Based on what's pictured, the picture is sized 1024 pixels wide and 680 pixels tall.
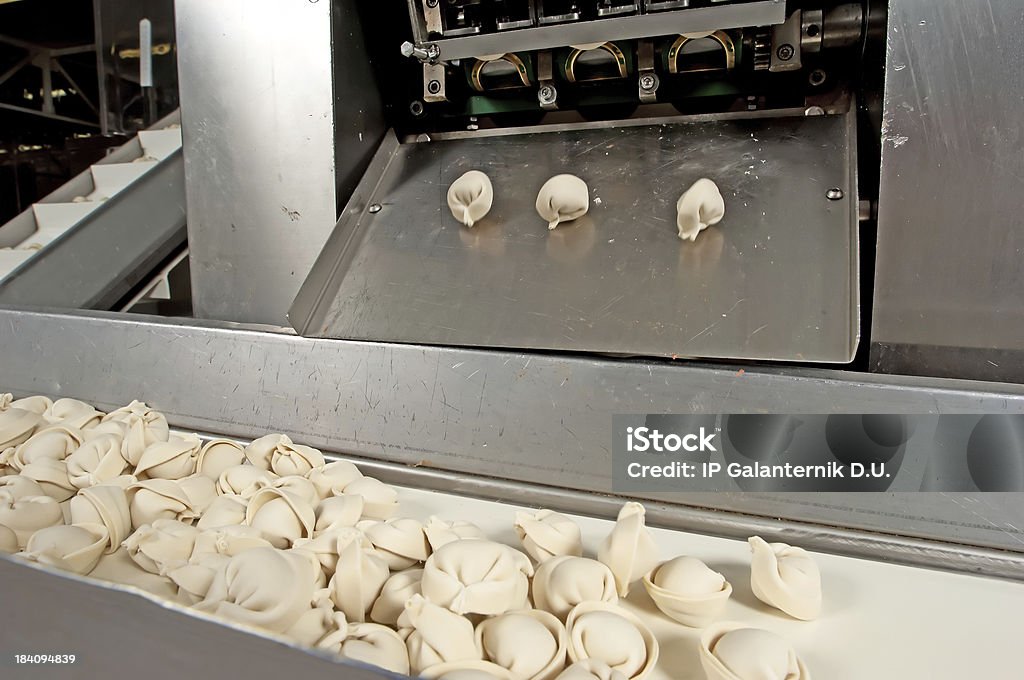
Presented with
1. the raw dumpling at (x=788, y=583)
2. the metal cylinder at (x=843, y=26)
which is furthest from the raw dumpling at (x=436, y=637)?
the metal cylinder at (x=843, y=26)

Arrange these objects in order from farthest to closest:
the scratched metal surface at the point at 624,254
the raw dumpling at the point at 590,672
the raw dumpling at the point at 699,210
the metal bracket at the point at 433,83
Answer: the metal bracket at the point at 433,83
the raw dumpling at the point at 699,210
the scratched metal surface at the point at 624,254
the raw dumpling at the point at 590,672

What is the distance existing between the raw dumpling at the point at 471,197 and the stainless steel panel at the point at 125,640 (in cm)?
87

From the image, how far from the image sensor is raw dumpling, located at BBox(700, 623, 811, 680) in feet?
1.75

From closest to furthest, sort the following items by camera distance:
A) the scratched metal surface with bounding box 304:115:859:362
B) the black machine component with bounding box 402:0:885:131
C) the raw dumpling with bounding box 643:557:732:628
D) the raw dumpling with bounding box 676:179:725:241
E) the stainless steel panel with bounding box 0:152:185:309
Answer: the raw dumpling with bounding box 643:557:732:628
the scratched metal surface with bounding box 304:115:859:362
the raw dumpling with bounding box 676:179:725:241
the black machine component with bounding box 402:0:885:131
the stainless steel panel with bounding box 0:152:185:309

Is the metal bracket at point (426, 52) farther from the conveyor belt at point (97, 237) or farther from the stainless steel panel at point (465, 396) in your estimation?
the conveyor belt at point (97, 237)

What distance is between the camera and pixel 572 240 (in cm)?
113

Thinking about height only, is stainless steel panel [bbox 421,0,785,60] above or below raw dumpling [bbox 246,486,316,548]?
above

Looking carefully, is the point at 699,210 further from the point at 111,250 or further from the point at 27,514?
the point at 111,250

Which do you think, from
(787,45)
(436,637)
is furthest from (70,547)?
(787,45)

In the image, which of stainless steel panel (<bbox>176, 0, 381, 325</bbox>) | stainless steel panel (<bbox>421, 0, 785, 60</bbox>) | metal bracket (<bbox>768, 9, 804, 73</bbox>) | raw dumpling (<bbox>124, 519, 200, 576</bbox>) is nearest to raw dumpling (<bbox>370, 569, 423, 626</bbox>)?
raw dumpling (<bbox>124, 519, 200, 576</bbox>)

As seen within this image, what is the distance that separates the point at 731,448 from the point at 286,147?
1023mm

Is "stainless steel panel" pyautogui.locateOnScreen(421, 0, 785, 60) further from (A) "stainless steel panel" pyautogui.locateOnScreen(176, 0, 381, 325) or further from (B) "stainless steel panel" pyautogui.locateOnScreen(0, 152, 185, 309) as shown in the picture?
(B) "stainless steel panel" pyautogui.locateOnScreen(0, 152, 185, 309)

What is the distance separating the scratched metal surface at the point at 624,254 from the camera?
3.05 feet

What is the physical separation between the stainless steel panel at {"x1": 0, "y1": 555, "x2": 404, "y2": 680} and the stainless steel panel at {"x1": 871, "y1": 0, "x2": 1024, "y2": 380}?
836 mm
